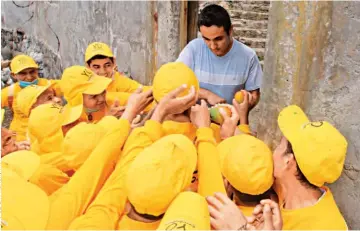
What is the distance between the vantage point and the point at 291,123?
1894mm

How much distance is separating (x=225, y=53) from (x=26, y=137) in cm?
186

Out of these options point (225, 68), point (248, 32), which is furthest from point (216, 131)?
point (248, 32)

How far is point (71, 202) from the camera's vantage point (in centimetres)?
182

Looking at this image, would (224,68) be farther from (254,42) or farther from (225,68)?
(254,42)

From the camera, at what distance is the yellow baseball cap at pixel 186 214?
1287mm

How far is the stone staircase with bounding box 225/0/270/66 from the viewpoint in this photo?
179 inches

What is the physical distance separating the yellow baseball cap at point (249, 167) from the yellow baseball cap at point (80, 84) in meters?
1.56

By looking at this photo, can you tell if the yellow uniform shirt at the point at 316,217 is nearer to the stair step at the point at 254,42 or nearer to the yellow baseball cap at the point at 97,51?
the yellow baseball cap at the point at 97,51

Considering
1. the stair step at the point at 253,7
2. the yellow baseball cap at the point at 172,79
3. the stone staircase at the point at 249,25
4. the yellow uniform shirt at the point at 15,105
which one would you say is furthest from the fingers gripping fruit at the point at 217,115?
the stair step at the point at 253,7

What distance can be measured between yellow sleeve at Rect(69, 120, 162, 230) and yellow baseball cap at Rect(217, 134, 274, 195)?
0.42 m

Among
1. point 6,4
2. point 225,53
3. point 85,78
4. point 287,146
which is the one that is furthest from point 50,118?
point 6,4

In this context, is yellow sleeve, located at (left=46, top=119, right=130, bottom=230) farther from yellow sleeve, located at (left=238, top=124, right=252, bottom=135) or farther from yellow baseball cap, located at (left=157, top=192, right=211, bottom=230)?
yellow sleeve, located at (left=238, top=124, right=252, bottom=135)

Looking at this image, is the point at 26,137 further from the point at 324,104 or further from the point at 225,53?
the point at 324,104

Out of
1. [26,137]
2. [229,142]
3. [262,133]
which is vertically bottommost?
[26,137]
